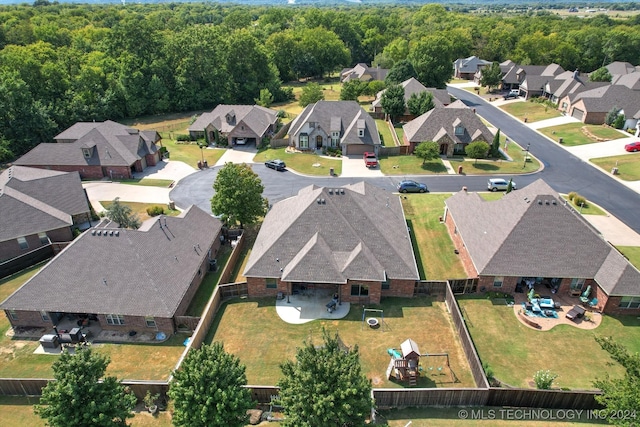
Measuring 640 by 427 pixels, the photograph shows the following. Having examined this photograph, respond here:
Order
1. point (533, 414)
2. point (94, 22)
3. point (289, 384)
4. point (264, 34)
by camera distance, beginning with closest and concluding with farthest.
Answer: point (289, 384) < point (533, 414) < point (264, 34) < point (94, 22)

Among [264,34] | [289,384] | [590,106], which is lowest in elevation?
[289,384]

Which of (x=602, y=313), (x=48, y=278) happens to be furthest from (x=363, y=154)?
(x=48, y=278)

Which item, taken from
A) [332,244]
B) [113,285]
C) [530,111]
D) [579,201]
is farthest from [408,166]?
[530,111]

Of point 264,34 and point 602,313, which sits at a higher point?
point 264,34

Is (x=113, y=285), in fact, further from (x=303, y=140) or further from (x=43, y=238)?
(x=303, y=140)

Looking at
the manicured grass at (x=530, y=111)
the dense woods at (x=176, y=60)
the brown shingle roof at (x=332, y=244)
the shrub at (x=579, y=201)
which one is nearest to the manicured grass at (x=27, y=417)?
the brown shingle roof at (x=332, y=244)

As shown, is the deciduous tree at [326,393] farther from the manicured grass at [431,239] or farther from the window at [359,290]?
the manicured grass at [431,239]

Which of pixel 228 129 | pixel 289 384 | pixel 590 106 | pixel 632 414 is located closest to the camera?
pixel 632 414

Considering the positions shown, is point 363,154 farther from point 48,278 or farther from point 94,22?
point 94,22
